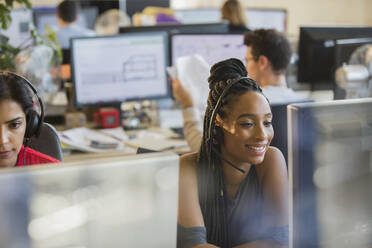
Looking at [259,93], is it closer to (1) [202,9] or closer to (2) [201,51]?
(2) [201,51]

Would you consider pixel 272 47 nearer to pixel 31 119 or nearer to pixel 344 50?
pixel 344 50

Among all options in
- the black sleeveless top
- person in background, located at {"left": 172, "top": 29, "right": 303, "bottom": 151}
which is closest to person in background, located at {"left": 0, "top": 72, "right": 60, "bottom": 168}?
the black sleeveless top

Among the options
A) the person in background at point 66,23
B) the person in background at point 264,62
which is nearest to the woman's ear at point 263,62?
the person in background at point 264,62

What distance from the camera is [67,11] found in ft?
13.2

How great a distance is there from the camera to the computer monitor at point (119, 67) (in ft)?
7.91

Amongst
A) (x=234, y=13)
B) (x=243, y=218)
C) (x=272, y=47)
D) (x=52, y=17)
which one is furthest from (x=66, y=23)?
(x=243, y=218)

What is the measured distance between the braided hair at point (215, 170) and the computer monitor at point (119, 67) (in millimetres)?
1504

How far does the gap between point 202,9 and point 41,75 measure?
3.32 meters

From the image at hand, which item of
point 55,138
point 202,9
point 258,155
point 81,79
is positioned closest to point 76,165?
point 258,155

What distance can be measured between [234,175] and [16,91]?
51 cm

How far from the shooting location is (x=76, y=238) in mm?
587

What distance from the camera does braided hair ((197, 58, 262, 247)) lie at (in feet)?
3.25

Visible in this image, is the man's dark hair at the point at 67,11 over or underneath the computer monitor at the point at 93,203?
over

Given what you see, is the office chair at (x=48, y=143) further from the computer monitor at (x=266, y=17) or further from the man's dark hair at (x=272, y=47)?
the computer monitor at (x=266, y=17)
